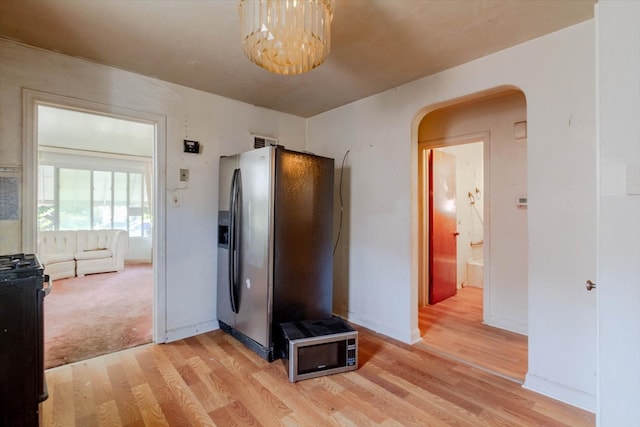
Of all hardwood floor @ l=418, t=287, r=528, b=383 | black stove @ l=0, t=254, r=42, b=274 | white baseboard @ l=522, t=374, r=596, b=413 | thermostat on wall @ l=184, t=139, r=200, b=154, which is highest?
thermostat on wall @ l=184, t=139, r=200, b=154

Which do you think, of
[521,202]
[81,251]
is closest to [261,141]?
[521,202]

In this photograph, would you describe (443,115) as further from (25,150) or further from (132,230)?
(132,230)

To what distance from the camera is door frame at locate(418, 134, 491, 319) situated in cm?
331

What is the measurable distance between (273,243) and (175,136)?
1452 mm

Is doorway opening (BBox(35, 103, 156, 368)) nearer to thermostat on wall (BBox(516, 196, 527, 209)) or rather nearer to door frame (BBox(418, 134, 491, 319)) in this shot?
door frame (BBox(418, 134, 491, 319))

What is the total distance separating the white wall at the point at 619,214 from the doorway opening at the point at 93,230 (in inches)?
124

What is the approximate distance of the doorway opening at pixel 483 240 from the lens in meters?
2.75

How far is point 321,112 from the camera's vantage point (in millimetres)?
3564

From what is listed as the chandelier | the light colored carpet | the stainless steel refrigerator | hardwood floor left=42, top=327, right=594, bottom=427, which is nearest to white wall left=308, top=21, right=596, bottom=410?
hardwood floor left=42, top=327, right=594, bottom=427

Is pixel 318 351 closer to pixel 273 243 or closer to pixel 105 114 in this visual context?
pixel 273 243

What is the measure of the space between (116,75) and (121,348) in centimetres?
238

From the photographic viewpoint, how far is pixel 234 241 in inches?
106

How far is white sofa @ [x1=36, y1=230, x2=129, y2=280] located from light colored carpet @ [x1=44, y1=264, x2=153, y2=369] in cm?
27

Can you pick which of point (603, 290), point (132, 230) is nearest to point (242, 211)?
point (603, 290)
